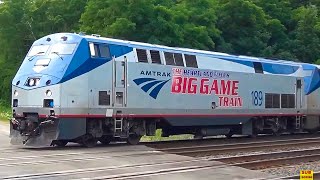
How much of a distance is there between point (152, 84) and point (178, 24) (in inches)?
788

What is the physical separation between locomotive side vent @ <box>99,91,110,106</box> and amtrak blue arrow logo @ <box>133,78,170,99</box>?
4.18ft

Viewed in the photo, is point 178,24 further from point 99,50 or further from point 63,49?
point 63,49

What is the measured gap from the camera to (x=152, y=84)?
711 inches

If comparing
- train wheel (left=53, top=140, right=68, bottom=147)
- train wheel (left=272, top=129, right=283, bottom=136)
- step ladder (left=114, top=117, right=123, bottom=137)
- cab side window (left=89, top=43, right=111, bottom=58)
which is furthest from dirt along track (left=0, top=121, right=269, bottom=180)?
train wheel (left=272, top=129, right=283, bottom=136)

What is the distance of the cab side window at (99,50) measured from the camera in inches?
646

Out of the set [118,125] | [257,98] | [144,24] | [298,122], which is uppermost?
[144,24]

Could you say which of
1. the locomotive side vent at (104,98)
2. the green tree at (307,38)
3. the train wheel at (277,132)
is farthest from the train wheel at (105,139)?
the green tree at (307,38)

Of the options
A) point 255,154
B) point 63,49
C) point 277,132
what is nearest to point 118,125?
point 63,49

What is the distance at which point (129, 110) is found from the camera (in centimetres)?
1722

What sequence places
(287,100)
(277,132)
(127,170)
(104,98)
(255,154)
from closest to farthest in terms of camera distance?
(127,170), (255,154), (104,98), (277,132), (287,100)

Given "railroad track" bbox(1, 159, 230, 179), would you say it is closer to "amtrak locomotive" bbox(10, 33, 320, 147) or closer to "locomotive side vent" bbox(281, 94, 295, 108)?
"amtrak locomotive" bbox(10, 33, 320, 147)

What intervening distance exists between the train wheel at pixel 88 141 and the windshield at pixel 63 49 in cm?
262

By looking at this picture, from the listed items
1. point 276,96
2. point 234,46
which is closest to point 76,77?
point 276,96

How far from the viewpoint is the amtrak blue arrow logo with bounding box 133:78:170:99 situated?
17672mm
